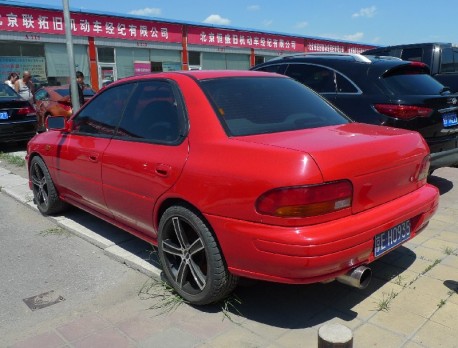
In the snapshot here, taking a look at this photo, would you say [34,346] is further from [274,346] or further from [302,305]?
[302,305]

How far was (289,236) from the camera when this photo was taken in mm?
2350

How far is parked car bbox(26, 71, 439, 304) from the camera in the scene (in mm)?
2391

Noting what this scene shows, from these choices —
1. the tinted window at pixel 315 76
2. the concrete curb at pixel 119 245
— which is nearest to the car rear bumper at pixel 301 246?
the concrete curb at pixel 119 245

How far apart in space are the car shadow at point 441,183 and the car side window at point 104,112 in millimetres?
4215

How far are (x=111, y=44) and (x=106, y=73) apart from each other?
1.32 m

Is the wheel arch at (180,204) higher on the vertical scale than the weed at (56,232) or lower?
higher

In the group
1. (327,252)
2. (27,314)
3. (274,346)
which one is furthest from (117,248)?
(327,252)

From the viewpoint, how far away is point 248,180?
2.45 metres

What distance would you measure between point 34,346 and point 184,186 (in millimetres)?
1312

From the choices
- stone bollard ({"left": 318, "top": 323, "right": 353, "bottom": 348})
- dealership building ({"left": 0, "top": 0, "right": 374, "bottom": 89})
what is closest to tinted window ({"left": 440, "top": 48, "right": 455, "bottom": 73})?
stone bollard ({"left": 318, "top": 323, "right": 353, "bottom": 348})

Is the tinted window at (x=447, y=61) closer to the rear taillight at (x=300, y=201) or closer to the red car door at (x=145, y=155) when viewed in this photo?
the red car door at (x=145, y=155)

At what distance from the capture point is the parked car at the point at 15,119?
9383 millimetres

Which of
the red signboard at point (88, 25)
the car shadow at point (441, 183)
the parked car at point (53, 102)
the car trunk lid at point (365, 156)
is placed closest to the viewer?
the car trunk lid at point (365, 156)

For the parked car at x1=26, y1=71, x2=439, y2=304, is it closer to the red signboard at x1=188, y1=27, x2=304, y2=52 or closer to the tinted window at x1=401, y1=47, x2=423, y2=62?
the tinted window at x1=401, y1=47, x2=423, y2=62
